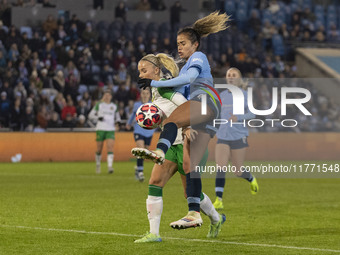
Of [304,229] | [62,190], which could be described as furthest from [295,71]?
[304,229]

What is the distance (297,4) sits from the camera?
39281mm

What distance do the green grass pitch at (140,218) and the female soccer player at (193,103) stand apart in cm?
62

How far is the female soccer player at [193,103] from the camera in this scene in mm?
8016

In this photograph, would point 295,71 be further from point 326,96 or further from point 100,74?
point 100,74

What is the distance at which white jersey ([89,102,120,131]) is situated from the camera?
2153 cm

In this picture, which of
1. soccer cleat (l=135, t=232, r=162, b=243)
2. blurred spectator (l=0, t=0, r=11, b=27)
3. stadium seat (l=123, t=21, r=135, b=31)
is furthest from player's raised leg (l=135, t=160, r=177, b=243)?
stadium seat (l=123, t=21, r=135, b=31)

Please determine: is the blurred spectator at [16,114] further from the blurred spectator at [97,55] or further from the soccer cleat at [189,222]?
the soccer cleat at [189,222]

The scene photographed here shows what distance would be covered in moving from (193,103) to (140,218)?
3.37 m

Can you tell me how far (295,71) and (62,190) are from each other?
21916mm

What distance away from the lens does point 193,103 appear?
8.13 m

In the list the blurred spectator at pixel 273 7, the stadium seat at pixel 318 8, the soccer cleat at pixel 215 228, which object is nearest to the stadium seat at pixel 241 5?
the blurred spectator at pixel 273 7

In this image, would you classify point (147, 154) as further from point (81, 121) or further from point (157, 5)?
point (157, 5)

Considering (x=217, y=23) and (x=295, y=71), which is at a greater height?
(x=217, y=23)

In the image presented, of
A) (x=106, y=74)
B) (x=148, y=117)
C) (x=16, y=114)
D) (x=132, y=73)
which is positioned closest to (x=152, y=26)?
(x=132, y=73)
